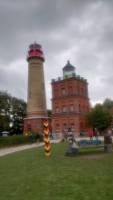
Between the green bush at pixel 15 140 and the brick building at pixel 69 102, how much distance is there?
20822 mm

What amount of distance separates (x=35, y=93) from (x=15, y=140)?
56.2ft

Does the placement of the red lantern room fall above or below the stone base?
above

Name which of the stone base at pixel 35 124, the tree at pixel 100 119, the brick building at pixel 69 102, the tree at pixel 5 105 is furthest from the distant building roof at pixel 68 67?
the tree at pixel 100 119

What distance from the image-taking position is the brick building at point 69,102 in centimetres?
6625

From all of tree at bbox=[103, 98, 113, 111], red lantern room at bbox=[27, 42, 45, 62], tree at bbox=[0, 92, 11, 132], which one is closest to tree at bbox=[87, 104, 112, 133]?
red lantern room at bbox=[27, 42, 45, 62]

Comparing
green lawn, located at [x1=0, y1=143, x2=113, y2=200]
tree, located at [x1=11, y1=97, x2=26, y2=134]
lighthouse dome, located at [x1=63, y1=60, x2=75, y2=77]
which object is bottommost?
green lawn, located at [x1=0, y1=143, x2=113, y2=200]

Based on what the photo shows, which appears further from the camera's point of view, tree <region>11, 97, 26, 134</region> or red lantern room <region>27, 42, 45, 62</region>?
tree <region>11, 97, 26, 134</region>

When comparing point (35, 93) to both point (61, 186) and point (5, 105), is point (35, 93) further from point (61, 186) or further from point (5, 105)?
point (61, 186)

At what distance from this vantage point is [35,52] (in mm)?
57375

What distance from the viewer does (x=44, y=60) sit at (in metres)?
58.8

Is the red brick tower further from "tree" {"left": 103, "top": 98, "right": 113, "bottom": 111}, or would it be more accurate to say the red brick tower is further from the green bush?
"tree" {"left": 103, "top": 98, "right": 113, "bottom": 111}

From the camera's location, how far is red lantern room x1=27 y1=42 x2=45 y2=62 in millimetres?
56969

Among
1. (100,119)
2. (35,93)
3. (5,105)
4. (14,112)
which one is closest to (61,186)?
(100,119)

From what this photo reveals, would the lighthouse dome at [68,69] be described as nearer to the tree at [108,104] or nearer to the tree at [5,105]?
the tree at [108,104]
